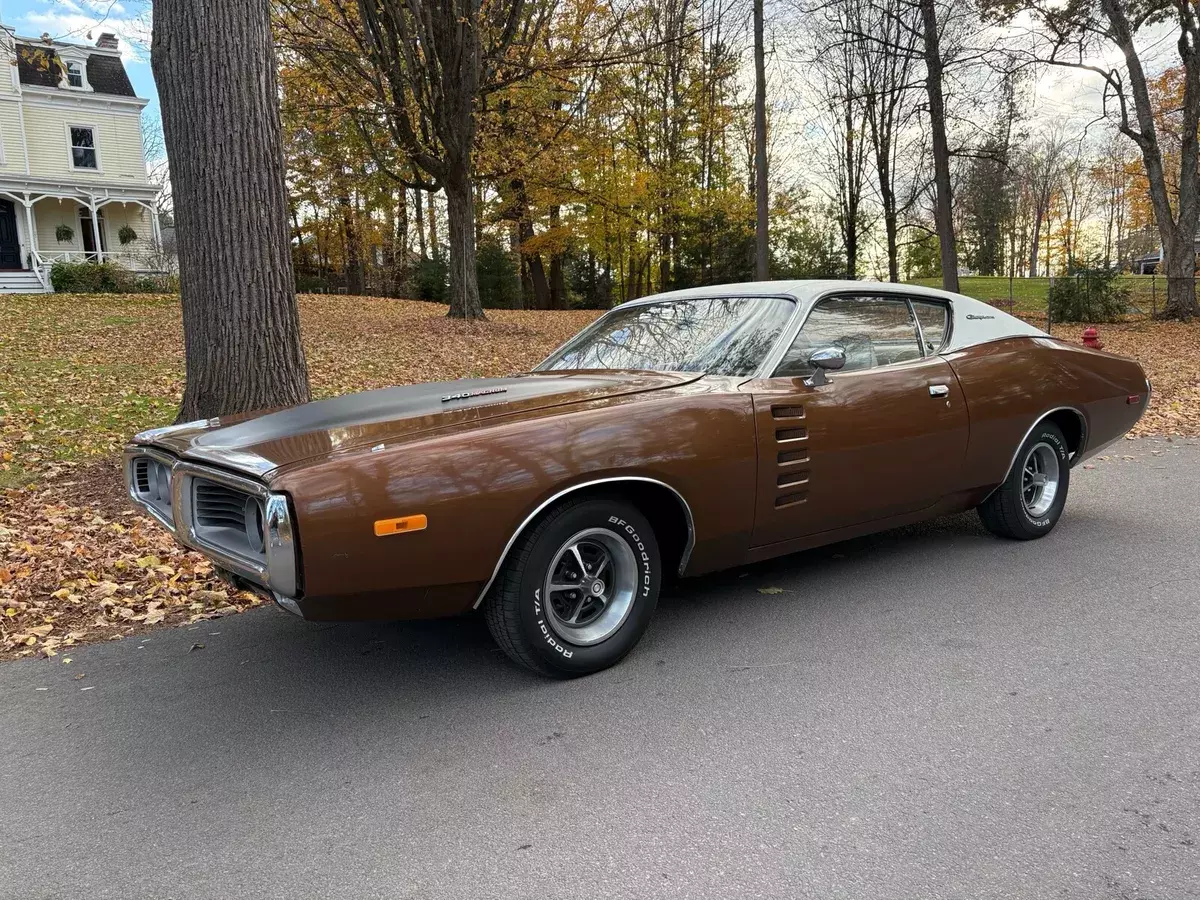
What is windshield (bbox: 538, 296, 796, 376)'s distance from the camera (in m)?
4.00

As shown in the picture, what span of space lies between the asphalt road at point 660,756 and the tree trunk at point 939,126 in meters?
15.4

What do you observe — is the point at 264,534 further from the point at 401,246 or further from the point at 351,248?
the point at 351,248

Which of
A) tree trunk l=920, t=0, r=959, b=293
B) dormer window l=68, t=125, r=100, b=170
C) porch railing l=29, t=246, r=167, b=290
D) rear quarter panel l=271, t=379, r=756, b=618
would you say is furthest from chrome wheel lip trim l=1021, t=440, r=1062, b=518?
dormer window l=68, t=125, r=100, b=170

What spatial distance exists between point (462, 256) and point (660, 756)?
51.3 ft

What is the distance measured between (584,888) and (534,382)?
2.25 meters

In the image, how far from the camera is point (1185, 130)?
1994 centimetres

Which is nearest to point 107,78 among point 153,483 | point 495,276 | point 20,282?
point 20,282

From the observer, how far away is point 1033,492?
16.8 ft

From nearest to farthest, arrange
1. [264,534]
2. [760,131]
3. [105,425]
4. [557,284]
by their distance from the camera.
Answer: [264,534]
[105,425]
[760,131]
[557,284]

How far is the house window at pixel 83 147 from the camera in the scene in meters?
28.2

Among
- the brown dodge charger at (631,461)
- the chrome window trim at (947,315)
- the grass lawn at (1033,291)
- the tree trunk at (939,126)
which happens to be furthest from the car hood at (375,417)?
the grass lawn at (1033,291)

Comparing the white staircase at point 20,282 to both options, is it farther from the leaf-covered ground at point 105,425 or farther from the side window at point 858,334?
the side window at point 858,334

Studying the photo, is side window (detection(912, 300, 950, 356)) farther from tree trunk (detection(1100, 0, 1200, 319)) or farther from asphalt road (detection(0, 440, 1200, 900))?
tree trunk (detection(1100, 0, 1200, 319))

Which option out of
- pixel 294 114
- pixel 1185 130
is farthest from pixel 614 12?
pixel 1185 130
